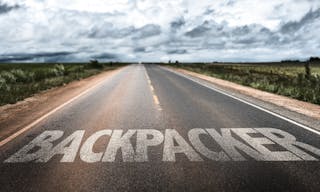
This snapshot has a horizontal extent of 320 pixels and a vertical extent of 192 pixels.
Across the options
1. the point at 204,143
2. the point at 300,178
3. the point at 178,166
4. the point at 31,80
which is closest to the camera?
the point at 300,178

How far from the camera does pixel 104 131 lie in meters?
7.63

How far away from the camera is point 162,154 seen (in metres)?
5.80

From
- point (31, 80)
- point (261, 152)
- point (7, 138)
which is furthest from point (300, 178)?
point (31, 80)

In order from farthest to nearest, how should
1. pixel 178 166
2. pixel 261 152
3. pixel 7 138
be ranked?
1. pixel 7 138
2. pixel 261 152
3. pixel 178 166

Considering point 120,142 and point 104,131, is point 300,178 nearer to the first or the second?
point 120,142

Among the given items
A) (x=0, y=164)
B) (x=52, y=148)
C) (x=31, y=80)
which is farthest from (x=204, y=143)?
(x=31, y=80)

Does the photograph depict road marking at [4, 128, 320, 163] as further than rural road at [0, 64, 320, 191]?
Yes

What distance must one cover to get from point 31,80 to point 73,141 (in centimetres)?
2022

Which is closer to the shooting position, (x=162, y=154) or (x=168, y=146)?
(x=162, y=154)

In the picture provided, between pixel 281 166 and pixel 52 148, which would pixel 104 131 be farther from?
pixel 281 166

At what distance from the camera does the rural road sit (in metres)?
4.50

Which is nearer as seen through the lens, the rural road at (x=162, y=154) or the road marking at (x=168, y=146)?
the rural road at (x=162, y=154)

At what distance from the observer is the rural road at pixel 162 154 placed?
4504mm

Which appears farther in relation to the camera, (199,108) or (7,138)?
(199,108)
